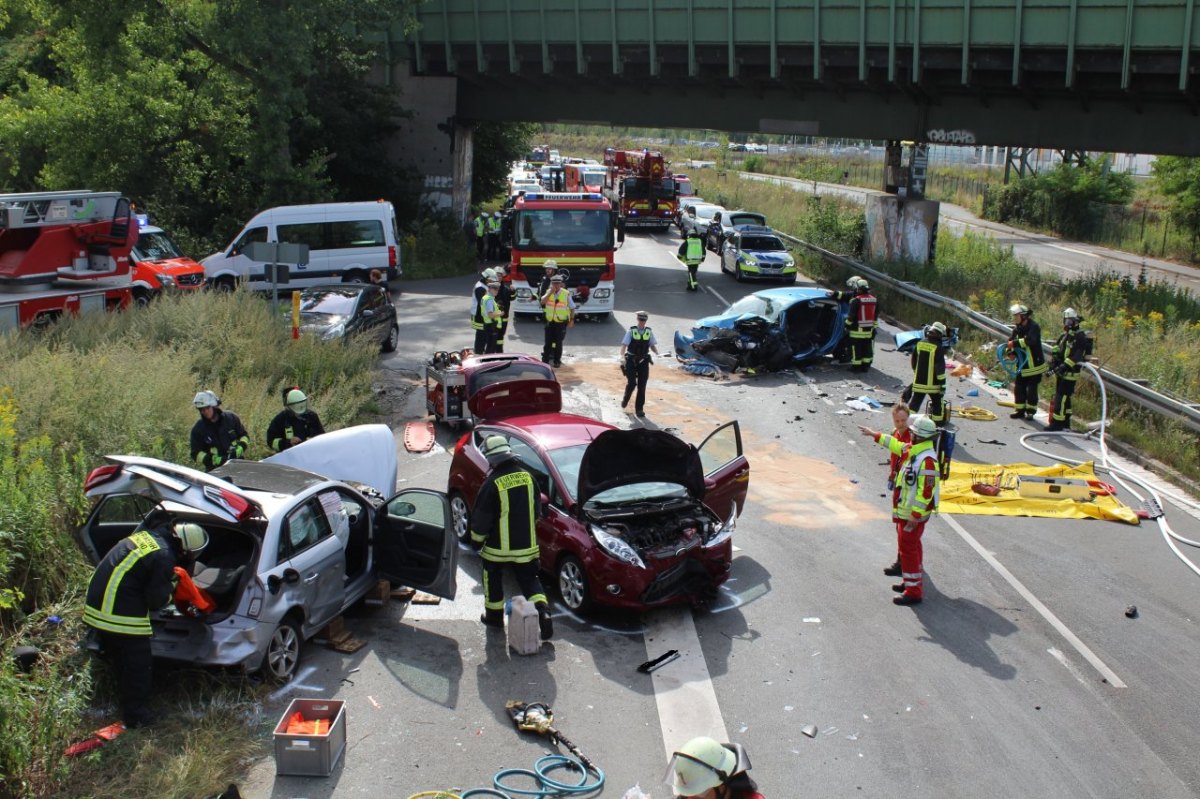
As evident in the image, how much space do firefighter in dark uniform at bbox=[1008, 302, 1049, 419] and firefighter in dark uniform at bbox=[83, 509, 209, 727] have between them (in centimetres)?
1299

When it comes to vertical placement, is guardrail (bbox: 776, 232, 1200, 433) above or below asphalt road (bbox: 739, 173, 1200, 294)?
above

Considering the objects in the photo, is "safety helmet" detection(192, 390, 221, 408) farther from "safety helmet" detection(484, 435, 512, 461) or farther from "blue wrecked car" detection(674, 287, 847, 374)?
"blue wrecked car" detection(674, 287, 847, 374)

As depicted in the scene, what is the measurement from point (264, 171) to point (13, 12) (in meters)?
9.71

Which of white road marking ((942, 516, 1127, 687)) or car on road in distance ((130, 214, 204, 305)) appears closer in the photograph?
white road marking ((942, 516, 1127, 687))

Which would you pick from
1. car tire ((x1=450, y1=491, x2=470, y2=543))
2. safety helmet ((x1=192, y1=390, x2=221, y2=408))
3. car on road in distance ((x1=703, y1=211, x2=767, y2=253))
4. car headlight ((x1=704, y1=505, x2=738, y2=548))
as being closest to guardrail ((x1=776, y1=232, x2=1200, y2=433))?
car on road in distance ((x1=703, y1=211, x2=767, y2=253))

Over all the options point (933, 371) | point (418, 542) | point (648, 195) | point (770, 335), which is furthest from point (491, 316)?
point (648, 195)

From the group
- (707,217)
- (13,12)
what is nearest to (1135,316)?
(707,217)

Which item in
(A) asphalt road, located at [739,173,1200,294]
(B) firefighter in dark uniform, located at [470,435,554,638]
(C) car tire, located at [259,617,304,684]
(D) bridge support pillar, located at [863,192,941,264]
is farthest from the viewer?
(A) asphalt road, located at [739,173,1200,294]

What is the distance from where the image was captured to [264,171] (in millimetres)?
29297

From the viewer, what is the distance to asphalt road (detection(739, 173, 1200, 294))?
122 feet

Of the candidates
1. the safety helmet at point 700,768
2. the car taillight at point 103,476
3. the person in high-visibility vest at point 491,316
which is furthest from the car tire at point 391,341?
the safety helmet at point 700,768

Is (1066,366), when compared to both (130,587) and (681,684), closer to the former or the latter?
(681,684)

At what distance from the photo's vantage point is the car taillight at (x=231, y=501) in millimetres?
7723

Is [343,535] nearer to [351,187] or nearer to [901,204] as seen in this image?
[901,204]
